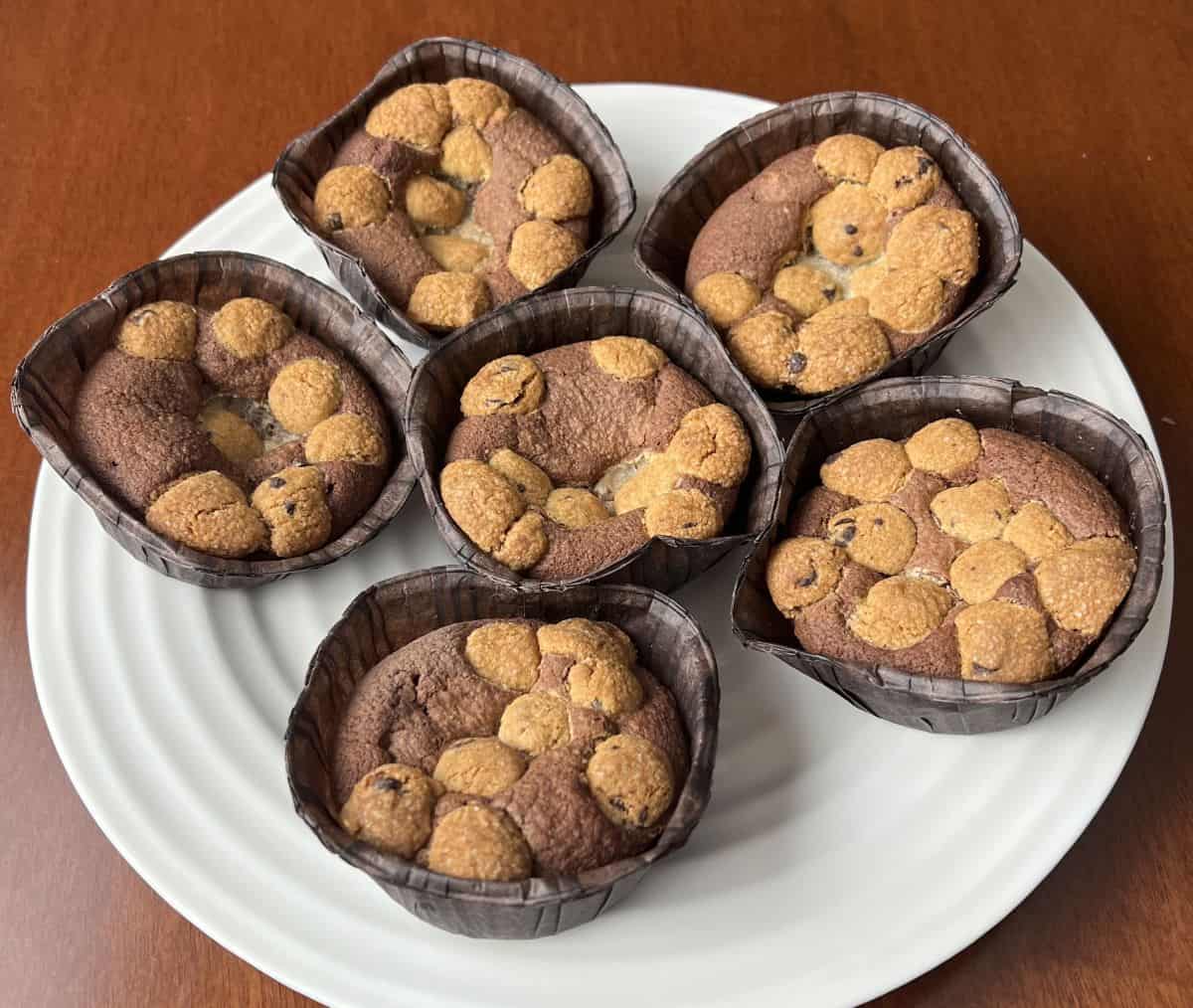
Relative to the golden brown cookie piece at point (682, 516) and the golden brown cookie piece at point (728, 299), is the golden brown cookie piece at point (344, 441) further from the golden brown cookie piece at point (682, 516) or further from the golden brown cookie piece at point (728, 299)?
the golden brown cookie piece at point (728, 299)

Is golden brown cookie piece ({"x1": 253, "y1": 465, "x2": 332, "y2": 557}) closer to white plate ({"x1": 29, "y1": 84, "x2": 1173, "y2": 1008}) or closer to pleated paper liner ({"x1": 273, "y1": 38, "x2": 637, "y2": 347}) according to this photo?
white plate ({"x1": 29, "y1": 84, "x2": 1173, "y2": 1008})

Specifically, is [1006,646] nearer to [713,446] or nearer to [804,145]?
[713,446]

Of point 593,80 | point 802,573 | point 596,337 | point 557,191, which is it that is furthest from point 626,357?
point 593,80

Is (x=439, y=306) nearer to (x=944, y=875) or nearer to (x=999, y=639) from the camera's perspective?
(x=999, y=639)

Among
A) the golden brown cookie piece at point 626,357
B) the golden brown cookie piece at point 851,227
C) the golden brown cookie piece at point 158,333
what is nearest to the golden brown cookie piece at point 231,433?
the golden brown cookie piece at point 158,333

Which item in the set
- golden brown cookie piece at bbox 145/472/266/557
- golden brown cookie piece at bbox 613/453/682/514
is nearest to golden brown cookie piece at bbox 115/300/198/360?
golden brown cookie piece at bbox 145/472/266/557

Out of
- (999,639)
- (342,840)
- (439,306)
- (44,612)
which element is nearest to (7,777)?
(44,612)
